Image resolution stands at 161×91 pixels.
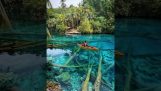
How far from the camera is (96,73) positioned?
356 centimetres

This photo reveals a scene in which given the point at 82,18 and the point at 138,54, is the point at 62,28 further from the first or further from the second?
the point at 138,54

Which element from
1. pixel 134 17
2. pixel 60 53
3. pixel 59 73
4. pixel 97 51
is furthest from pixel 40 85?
pixel 134 17

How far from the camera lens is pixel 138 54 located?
3953 mm

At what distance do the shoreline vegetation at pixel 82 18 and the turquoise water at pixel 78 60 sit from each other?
79 millimetres

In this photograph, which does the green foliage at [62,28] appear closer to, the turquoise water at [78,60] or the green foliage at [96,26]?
the turquoise water at [78,60]

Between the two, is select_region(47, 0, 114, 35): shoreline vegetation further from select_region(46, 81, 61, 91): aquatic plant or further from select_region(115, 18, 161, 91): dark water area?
select_region(46, 81, 61, 91): aquatic plant

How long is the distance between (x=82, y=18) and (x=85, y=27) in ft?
0.38

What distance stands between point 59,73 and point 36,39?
1.95 feet

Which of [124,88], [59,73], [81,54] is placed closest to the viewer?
[124,88]

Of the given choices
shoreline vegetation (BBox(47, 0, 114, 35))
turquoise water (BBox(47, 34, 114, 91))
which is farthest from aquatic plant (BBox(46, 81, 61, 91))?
shoreline vegetation (BBox(47, 0, 114, 35))

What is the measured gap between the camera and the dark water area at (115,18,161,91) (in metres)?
3.40

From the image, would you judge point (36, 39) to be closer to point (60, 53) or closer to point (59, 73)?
point (60, 53)

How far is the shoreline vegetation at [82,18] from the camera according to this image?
3.88 m

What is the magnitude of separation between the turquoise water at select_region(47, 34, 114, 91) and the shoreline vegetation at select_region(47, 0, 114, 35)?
79mm
